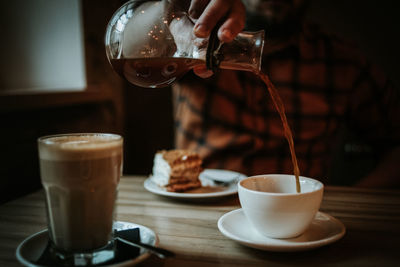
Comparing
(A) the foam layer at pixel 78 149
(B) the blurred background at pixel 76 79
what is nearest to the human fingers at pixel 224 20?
(A) the foam layer at pixel 78 149

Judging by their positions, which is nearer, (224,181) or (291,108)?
(224,181)

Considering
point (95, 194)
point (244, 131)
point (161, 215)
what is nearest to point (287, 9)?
point (244, 131)

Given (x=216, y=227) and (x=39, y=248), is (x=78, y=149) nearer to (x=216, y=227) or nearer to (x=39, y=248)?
(x=39, y=248)

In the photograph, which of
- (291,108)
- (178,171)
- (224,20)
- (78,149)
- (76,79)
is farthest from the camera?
(76,79)

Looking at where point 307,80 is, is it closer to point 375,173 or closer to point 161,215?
point 375,173

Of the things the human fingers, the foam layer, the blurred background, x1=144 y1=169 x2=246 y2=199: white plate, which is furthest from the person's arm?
the blurred background

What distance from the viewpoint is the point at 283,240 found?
696 millimetres

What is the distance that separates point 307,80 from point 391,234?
1.31m

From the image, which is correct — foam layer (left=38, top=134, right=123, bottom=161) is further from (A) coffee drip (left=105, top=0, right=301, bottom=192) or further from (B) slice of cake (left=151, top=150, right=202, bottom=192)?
(B) slice of cake (left=151, top=150, right=202, bottom=192)

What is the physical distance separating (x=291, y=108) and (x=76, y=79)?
1295mm

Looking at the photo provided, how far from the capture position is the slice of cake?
111 centimetres

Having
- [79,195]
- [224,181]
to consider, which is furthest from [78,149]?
[224,181]

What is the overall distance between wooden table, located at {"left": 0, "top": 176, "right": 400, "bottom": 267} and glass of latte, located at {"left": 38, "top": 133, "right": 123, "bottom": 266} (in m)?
0.09

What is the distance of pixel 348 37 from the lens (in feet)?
8.28
